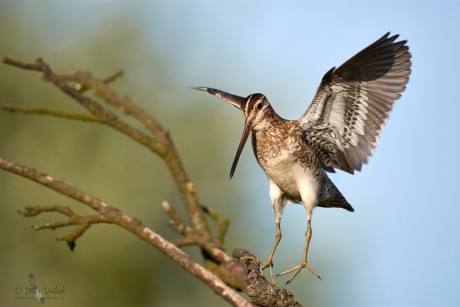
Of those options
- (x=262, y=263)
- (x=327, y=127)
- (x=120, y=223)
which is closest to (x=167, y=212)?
(x=120, y=223)

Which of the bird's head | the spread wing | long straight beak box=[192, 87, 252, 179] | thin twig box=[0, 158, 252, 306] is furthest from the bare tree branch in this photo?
the spread wing

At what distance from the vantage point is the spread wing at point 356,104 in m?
6.80

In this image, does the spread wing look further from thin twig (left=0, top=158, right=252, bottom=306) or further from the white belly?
thin twig (left=0, top=158, right=252, bottom=306)

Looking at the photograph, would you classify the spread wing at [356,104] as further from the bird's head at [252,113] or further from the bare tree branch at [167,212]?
the bare tree branch at [167,212]

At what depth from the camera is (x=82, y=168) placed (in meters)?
15.4

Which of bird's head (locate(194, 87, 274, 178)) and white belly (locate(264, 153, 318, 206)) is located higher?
bird's head (locate(194, 87, 274, 178))

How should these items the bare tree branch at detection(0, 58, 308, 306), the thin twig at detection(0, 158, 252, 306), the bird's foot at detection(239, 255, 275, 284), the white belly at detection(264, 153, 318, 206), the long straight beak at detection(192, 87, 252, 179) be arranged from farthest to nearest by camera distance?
the long straight beak at detection(192, 87, 252, 179)
the white belly at detection(264, 153, 318, 206)
the bird's foot at detection(239, 255, 275, 284)
the thin twig at detection(0, 158, 252, 306)
the bare tree branch at detection(0, 58, 308, 306)

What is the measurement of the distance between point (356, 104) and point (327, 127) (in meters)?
0.35

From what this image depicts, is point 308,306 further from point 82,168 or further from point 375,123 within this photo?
point 375,123

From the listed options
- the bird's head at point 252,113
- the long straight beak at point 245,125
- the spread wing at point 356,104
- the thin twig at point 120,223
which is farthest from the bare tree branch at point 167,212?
the spread wing at point 356,104

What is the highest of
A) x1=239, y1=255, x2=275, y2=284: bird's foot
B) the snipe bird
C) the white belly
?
the snipe bird

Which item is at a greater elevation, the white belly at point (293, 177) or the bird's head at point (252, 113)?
the bird's head at point (252, 113)

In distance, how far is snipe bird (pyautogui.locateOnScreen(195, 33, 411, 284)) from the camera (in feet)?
22.2

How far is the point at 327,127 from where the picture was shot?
7066mm
